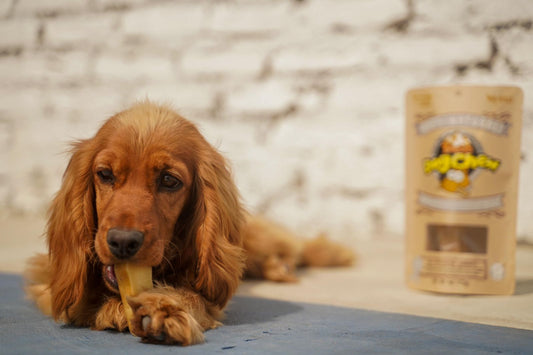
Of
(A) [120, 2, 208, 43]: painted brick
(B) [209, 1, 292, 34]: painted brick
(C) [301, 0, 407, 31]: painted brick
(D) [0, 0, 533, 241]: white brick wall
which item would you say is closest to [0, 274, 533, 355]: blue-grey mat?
(D) [0, 0, 533, 241]: white brick wall

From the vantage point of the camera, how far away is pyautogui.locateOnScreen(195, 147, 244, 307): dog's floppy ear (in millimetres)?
1544

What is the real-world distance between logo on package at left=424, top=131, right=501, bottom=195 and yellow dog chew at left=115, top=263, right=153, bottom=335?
1.10 m

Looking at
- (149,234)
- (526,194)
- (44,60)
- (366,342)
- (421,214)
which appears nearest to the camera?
(366,342)

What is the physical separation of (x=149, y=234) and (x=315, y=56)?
84.6 inches

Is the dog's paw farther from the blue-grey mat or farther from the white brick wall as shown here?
the white brick wall

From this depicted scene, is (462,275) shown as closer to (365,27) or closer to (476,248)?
(476,248)

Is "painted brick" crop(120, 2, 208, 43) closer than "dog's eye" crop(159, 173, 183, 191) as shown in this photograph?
No

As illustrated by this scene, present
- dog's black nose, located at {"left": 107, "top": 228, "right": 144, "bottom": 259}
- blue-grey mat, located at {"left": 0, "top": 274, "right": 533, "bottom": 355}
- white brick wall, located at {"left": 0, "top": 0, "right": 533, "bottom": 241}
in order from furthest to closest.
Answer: white brick wall, located at {"left": 0, "top": 0, "right": 533, "bottom": 241}
dog's black nose, located at {"left": 107, "top": 228, "right": 144, "bottom": 259}
blue-grey mat, located at {"left": 0, "top": 274, "right": 533, "bottom": 355}

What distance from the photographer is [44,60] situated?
147 inches

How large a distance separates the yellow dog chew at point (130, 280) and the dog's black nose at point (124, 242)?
0.17 ft

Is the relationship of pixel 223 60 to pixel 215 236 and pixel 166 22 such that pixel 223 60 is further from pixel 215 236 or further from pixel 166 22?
pixel 215 236

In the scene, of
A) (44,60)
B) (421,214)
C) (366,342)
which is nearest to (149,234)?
(366,342)

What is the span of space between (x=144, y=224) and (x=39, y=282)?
63cm

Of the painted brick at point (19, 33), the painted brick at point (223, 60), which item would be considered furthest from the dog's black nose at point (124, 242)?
the painted brick at point (19, 33)
